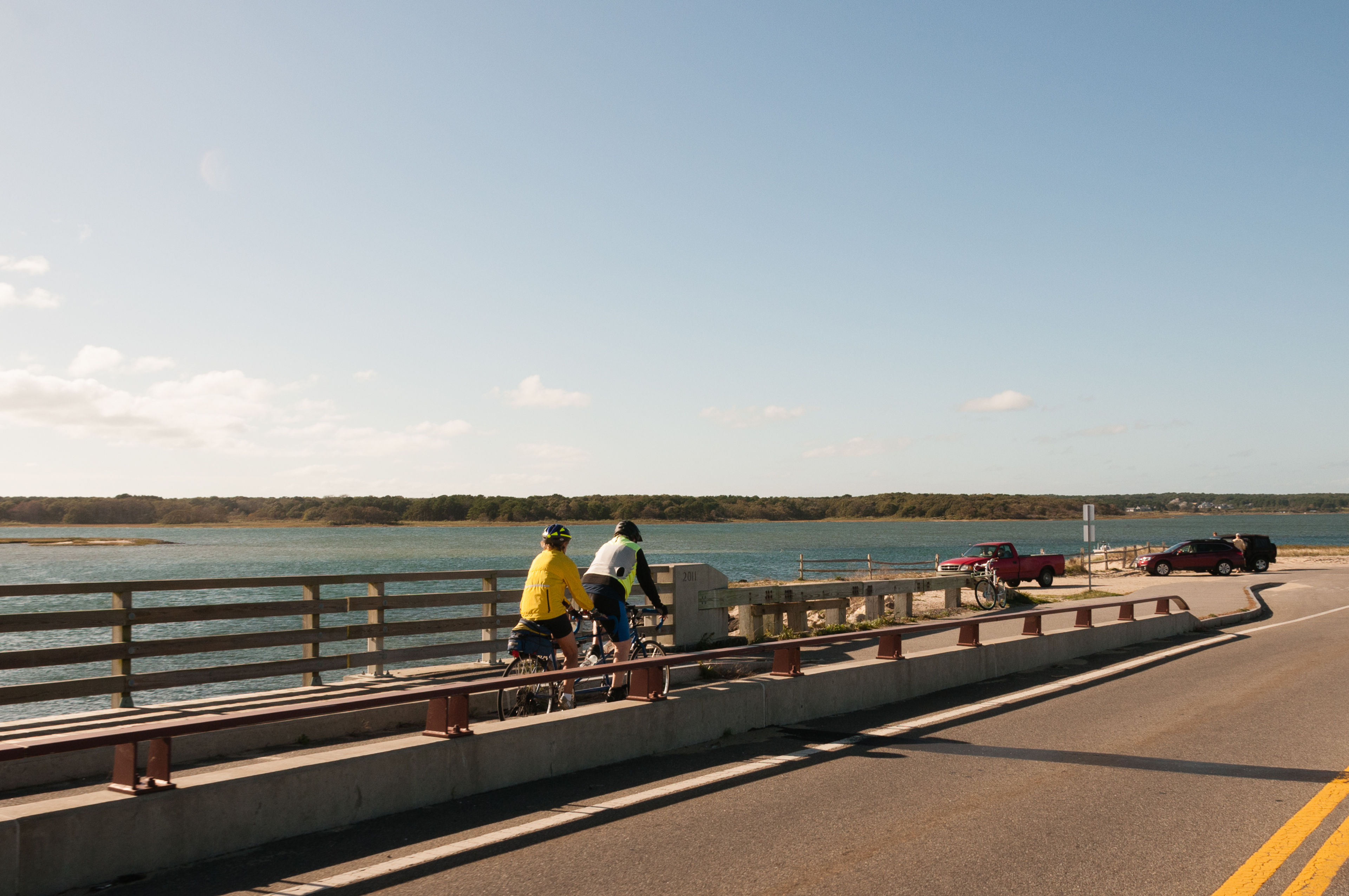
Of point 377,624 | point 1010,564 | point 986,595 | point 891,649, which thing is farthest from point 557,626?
point 1010,564

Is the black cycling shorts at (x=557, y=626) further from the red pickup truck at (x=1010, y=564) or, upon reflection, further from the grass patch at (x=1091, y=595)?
the grass patch at (x=1091, y=595)

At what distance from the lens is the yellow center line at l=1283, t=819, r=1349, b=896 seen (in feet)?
16.1

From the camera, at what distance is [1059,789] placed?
22.8ft

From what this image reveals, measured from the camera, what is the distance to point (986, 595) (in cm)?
2767

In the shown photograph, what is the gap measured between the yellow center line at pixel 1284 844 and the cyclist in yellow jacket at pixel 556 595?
5.31 meters

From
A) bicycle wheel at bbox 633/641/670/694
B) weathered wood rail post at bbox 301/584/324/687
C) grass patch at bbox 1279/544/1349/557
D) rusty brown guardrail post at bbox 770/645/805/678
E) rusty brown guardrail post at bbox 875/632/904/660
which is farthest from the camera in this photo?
grass patch at bbox 1279/544/1349/557

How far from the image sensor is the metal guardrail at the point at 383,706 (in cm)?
493

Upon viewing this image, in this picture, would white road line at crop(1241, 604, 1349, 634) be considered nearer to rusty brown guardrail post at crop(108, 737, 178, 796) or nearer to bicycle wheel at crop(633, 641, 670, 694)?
bicycle wheel at crop(633, 641, 670, 694)

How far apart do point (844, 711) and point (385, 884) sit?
598 centimetres

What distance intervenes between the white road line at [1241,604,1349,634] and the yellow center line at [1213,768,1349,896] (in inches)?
570

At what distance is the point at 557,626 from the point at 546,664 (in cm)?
46

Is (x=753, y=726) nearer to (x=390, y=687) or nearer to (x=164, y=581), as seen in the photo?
(x=390, y=687)

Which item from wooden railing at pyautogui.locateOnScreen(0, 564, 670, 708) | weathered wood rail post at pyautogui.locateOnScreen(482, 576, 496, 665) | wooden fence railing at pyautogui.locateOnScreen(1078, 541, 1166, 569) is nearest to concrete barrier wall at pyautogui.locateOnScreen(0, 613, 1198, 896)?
wooden railing at pyautogui.locateOnScreen(0, 564, 670, 708)

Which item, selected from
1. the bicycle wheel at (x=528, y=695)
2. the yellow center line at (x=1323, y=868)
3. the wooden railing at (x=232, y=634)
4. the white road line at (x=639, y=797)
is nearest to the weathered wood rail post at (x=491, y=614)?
the wooden railing at (x=232, y=634)
